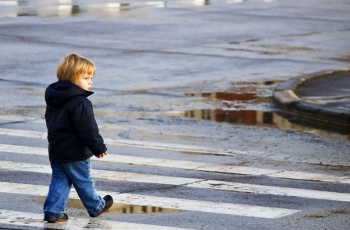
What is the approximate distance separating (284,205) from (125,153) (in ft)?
9.46

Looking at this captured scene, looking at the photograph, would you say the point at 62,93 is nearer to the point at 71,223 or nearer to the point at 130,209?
the point at 71,223

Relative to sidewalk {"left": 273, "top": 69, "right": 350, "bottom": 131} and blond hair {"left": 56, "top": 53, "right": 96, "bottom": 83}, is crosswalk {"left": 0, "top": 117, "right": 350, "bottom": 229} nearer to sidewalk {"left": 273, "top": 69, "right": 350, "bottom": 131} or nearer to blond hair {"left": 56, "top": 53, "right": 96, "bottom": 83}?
blond hair {"left": 56, "top": 53, "right": 96, "bottom": 83}

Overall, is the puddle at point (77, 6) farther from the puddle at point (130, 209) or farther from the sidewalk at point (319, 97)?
the puddle at point (130, 209)

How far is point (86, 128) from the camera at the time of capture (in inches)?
339

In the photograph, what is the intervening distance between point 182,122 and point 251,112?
4.47ft

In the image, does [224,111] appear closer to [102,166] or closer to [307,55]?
[102,166]

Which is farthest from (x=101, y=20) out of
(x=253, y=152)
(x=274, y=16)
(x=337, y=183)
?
(x=337, y=183)

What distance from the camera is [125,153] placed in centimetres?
1216

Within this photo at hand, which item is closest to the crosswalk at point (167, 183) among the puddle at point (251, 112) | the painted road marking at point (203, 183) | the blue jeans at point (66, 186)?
the painted road marking at point (203, 183)

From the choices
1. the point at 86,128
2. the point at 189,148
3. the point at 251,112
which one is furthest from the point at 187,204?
the point at 251,112

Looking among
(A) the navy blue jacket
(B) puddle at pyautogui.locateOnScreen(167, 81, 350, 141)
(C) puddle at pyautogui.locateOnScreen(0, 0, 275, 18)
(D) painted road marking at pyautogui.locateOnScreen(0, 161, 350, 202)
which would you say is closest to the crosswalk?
(D) painted road marking at pyautogui.locateOnScreen(0, 161, 350, 202)

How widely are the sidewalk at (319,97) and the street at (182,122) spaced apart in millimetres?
325

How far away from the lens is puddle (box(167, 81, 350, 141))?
14227mm

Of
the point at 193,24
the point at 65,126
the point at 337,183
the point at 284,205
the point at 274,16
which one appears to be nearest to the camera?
the point at 65,126
